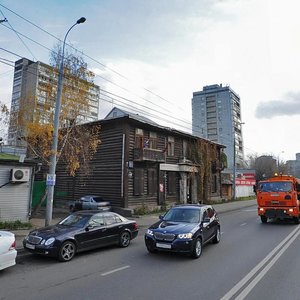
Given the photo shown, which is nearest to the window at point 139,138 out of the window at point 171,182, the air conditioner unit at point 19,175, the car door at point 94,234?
the window at point 171,182

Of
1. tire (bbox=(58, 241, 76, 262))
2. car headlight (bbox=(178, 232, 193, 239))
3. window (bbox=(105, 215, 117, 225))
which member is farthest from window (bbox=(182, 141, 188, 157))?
tire (bbox=(58, 241, 76, 262))

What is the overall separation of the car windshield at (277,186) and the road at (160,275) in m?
7.68

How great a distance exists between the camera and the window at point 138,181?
958 inches

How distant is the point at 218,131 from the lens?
72312mm

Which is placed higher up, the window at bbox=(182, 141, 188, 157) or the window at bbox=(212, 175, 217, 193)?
the window at bbox=(182, 141, 188, 157)

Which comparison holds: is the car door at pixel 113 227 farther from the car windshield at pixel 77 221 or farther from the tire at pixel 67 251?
the tire at pixel 67 251

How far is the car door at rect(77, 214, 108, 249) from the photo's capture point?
32.3 feet

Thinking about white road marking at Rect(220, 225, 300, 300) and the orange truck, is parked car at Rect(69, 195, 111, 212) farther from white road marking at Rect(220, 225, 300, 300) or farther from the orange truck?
white road marking at Rect(220, 225, 300, 300)

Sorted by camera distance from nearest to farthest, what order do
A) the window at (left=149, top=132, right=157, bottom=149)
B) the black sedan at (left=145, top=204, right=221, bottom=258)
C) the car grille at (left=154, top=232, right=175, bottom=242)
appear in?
the black sedan at (left=145, top=204, right=221, bottom=258) < the car grille at (left=154, top=232, right=175, bottom=242) < the window at (left=149, top=132, right=157, bottom=149)

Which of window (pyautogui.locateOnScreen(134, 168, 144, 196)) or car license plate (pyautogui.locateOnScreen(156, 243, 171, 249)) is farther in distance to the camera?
window (pyautogui.locateOnScreen(134, 168, 144, 196))

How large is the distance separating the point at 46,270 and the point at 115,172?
53.2 ft

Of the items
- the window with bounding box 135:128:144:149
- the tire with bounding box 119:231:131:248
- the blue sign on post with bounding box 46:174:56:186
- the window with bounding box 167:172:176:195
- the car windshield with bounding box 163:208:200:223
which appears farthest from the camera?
the window with bounding box 167:172:176:195

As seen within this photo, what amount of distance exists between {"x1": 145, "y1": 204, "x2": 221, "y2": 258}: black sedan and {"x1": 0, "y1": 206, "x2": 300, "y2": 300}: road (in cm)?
37

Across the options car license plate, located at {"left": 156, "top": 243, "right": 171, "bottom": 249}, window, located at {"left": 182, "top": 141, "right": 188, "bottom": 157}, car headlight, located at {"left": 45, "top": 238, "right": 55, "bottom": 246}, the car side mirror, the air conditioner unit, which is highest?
window, located at {"left": 182, "top": 141, "right": 188, "bottom": 157}
